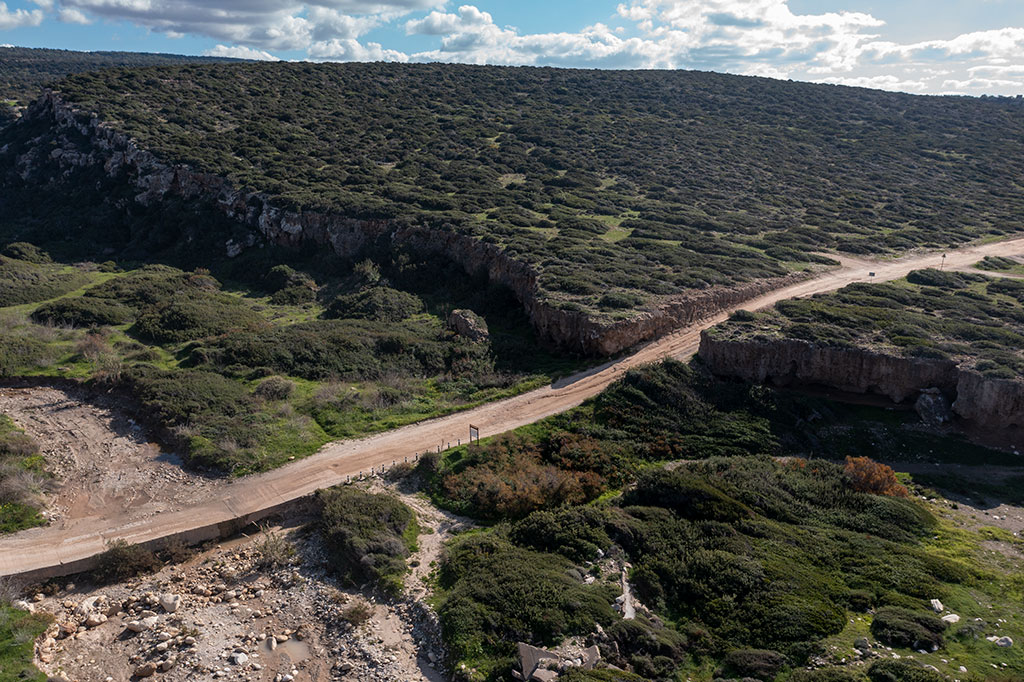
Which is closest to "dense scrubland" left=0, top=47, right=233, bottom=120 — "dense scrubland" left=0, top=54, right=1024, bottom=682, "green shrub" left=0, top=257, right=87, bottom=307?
"dense scrubland" left=0, top=54, right=1024, bottom=682

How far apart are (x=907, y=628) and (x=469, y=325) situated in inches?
873

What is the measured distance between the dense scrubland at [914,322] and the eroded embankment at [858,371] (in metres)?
0.46

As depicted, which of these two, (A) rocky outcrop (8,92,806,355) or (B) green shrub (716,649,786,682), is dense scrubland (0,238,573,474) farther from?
(B) green shrub (716,649,786,682)

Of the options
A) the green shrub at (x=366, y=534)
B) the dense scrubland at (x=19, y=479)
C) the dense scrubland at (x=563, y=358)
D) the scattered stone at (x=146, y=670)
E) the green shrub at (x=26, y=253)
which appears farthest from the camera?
the green shrub at (x=26, y=253)

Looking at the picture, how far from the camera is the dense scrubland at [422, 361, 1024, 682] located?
1546 centimetres

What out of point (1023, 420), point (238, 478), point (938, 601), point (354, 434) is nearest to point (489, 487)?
point (354, 434)

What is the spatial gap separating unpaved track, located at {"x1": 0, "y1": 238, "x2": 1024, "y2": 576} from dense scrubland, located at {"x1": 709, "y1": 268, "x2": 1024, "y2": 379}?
2943mm

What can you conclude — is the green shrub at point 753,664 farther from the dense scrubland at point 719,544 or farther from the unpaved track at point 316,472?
the unpaved track at point 316,472

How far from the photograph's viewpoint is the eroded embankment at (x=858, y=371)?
26.6 meters

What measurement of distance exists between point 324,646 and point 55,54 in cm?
17282

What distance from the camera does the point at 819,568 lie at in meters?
18.4

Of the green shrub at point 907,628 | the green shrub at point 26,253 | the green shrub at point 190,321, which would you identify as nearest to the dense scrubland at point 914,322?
the green shrub at point 907,628

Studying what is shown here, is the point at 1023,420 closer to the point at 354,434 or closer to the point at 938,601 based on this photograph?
the point at 938,601

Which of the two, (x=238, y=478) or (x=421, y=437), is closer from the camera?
(x=238, y=478)
